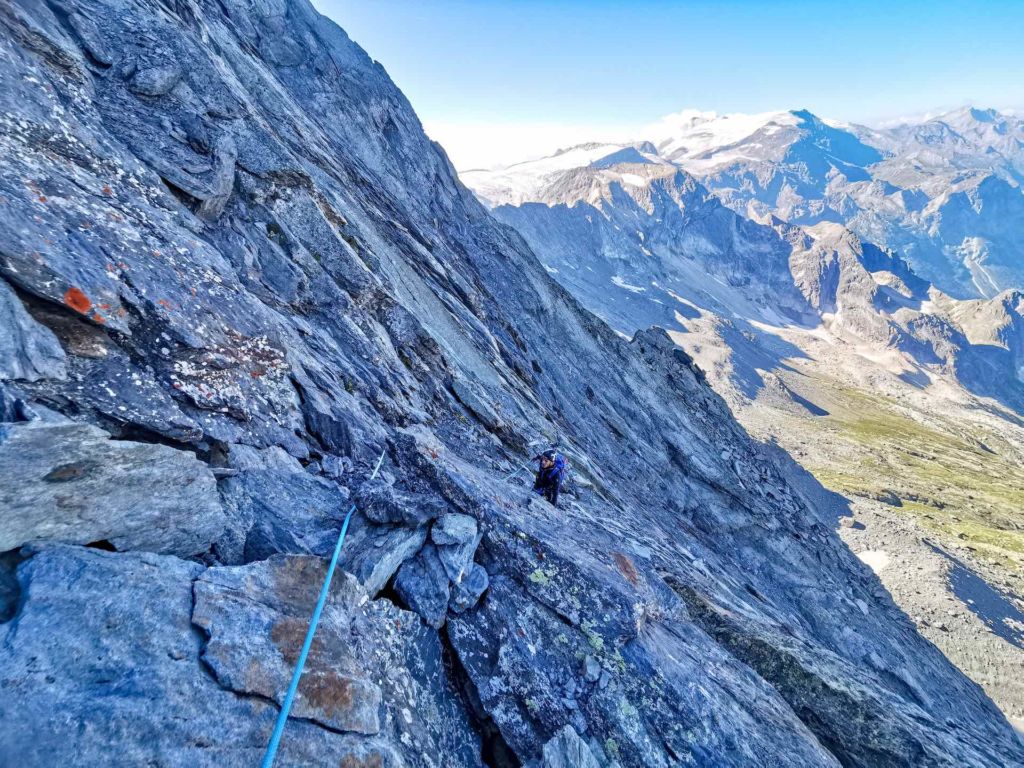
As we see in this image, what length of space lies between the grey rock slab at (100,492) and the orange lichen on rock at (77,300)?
3370 millimetres

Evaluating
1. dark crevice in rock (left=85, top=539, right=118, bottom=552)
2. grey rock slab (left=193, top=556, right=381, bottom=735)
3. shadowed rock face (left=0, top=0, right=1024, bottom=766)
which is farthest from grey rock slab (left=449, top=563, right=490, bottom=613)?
dark crevice in rock (left=85, top=539, right=118, bottom=552)

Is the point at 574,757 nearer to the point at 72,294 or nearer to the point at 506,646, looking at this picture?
the point at 506,646

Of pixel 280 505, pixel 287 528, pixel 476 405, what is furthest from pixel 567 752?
pixel 476 405

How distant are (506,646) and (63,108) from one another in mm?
17320

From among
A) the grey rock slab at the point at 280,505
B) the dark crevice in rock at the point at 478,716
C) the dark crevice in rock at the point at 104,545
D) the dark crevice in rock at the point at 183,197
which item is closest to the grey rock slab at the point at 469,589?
the dark crevice in rock at the point at 478,716

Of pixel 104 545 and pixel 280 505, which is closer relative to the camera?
pixel 104 545

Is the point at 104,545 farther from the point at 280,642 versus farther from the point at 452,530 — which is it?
the point at 452,530

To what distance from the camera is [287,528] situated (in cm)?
983

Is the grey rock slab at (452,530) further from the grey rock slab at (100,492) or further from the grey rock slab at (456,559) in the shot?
the grey rock slab at (100,492)

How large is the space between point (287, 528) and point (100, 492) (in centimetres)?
338

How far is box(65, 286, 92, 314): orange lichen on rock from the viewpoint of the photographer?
897cm

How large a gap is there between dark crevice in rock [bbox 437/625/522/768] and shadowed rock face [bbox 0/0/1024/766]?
4 centimetres

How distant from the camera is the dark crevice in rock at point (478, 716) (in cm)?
901

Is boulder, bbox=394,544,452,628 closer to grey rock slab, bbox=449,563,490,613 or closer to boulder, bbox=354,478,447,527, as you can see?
grey rock slab, bbox=449,563,490,613
